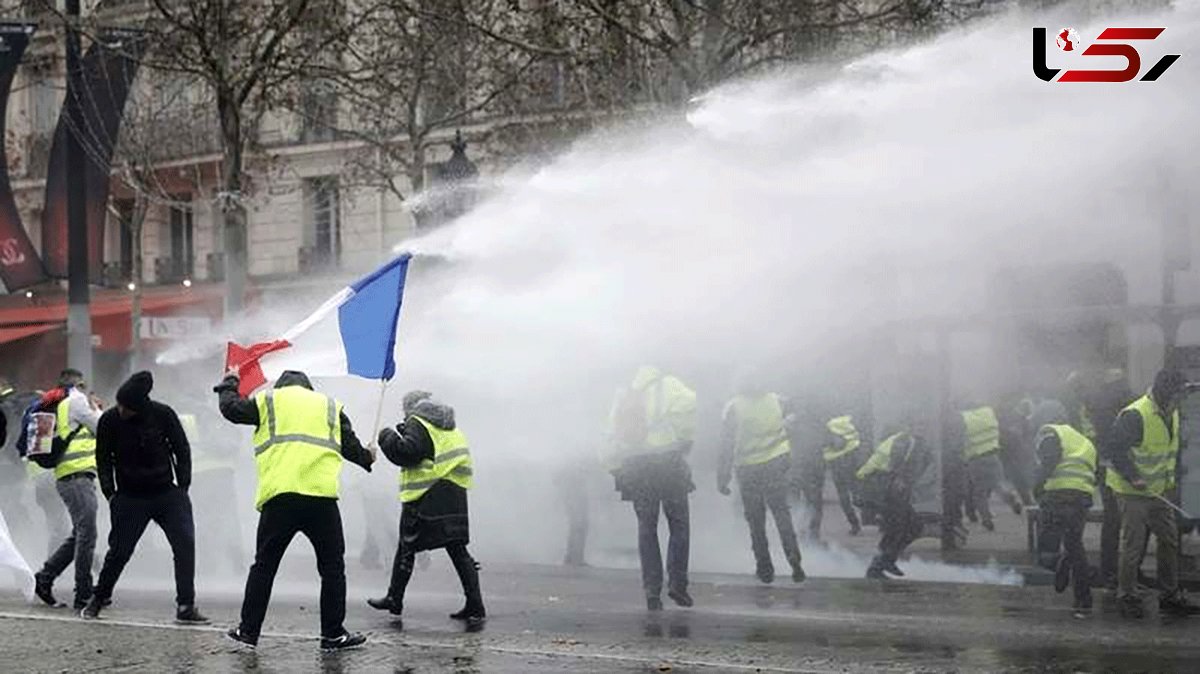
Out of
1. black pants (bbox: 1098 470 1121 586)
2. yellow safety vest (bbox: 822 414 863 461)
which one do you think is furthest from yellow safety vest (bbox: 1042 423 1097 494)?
yellow safety vest (bbox: 822 414 863 461)

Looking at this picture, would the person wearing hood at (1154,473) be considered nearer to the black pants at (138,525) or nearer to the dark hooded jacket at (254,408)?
the dark hooded jacket at (254,408)

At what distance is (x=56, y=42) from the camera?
34.0m

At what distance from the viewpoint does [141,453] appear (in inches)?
450

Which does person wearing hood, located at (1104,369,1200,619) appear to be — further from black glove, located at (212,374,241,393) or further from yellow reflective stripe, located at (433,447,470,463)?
black glove, located at (212,374,241,393)

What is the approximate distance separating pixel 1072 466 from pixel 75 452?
7261 mm

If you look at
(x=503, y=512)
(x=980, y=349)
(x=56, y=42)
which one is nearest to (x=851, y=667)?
(x=980, y=349)

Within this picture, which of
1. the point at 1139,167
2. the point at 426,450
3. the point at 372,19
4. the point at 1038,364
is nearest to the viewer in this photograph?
the point at 426,450

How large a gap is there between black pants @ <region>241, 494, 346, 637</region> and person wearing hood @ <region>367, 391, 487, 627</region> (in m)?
1.41

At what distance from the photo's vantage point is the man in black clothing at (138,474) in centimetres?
1141

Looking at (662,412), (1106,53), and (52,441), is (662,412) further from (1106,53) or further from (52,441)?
(52,441)

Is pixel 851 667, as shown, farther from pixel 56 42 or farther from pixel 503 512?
pixel 56 42

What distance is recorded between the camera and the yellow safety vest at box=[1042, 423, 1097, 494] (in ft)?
40.3

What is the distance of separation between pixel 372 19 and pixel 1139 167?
12.0 meters

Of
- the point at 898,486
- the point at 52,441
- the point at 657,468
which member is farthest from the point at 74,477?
the point at 898,486
